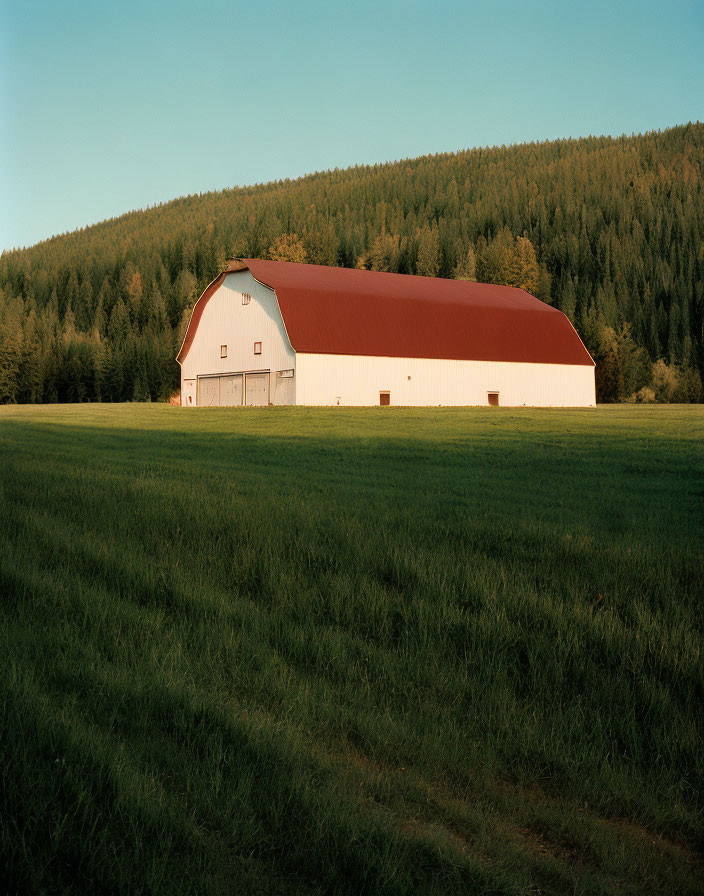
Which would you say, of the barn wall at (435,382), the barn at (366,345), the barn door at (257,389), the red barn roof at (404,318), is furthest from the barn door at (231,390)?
the barn wall at (435,382)

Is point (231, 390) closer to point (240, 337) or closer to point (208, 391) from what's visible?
point (208, 391)

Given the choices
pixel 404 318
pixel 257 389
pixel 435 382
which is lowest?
pixel 257 389

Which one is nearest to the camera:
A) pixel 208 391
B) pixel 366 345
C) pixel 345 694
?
pixel 345 694

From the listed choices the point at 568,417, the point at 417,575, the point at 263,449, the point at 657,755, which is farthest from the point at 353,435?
the point at 657,755

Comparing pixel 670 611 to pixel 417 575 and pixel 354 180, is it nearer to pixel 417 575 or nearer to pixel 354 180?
pixel 417 575

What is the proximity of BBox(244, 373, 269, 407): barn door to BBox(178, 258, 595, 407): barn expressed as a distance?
7 cm

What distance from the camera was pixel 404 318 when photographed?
4819 centimetres

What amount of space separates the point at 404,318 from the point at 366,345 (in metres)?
4.11

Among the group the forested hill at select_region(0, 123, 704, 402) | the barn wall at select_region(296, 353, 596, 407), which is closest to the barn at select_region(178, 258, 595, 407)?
the barn wall at select_region(296, 353, 596, 407)

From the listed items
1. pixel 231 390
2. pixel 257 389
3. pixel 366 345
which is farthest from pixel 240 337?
pixel 366 345

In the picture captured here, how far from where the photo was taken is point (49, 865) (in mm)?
3115

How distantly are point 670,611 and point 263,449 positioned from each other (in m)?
14.6

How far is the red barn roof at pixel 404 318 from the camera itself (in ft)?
148

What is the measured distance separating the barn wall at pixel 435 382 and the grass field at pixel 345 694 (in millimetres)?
33661
